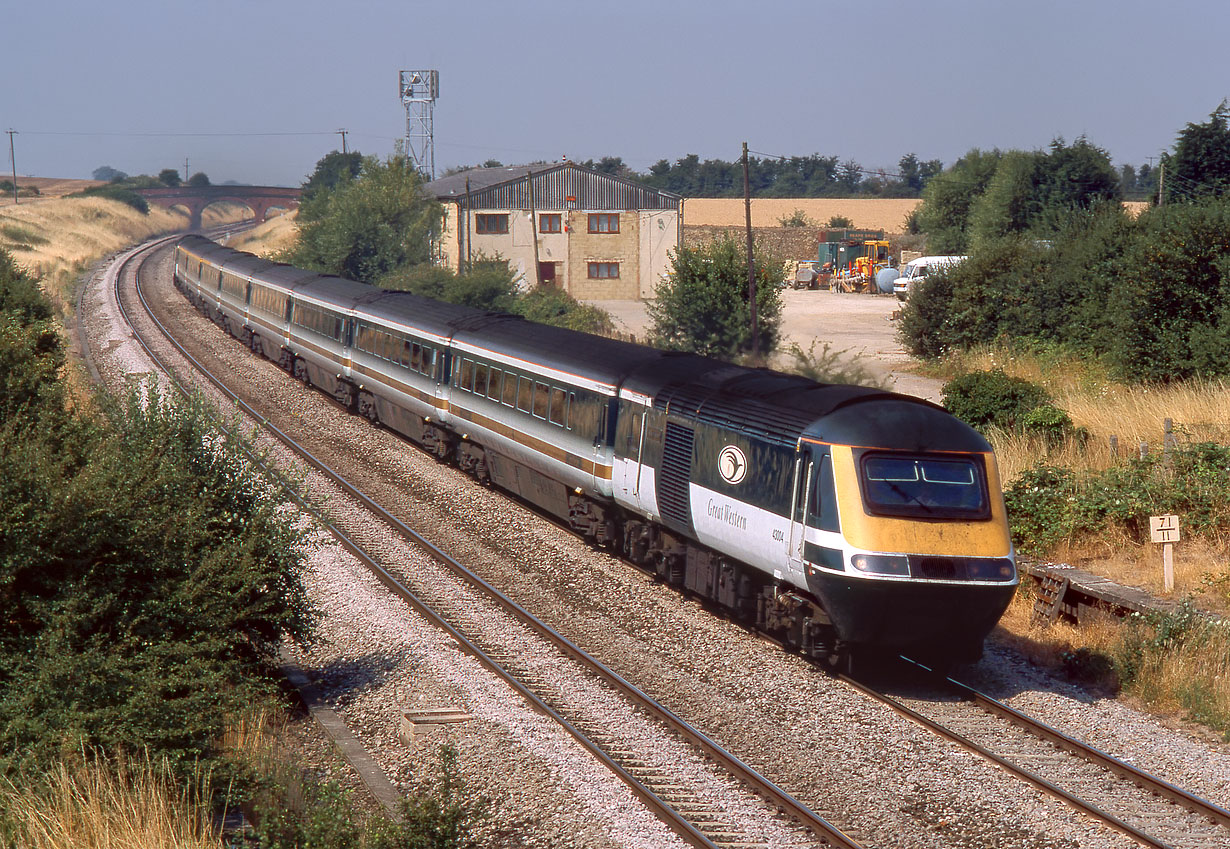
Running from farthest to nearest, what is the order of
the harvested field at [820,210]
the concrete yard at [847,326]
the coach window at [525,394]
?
1. the harvested field at [820,210]
2. the concrete yard at [847,326]
3. the coach window at [525,394]

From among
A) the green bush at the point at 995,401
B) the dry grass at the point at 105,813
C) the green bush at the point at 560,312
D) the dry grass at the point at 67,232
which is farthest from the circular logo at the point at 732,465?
the dry grass at the point at 67,232

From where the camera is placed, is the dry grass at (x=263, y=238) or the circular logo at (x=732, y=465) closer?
the circular logo at (x=732, y=465)

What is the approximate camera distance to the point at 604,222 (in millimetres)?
61594

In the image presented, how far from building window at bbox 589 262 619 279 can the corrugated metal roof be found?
284 cm

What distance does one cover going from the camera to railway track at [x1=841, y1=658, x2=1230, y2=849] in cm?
904

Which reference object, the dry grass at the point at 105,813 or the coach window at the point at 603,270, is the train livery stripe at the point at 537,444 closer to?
the dry grass at the point at 105,813

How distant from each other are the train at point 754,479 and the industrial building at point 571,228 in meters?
37.4

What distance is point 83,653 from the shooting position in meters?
9.64

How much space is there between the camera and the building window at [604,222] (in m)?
61.4

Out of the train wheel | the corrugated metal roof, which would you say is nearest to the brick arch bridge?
the corrugated metal roof

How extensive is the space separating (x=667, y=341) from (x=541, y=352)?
15.8 meters

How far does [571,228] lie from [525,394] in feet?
139

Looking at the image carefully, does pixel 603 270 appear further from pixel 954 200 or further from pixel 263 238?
pixel 263 238

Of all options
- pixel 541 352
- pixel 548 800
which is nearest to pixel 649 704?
pixel 548 800
